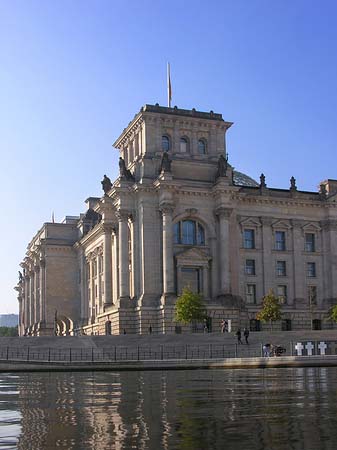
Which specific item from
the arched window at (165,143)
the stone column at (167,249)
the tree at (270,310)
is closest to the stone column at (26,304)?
the arched window at (165,143)

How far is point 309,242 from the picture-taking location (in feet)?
302

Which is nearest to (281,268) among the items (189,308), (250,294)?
(250,294)

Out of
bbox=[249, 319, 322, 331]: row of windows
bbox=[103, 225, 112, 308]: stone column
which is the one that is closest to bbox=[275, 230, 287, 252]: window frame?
bbox=[249, 319, 322, 331]: row of windows

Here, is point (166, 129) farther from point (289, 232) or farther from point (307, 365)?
point (307, 365)

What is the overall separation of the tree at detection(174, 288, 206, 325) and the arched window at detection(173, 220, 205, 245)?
9896 millimetres

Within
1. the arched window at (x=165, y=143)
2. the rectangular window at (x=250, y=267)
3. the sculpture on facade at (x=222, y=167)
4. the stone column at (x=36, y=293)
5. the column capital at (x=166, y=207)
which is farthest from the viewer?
the stone column at (x=36, y=293)

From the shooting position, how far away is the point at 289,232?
90.6 m

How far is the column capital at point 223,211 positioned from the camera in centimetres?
8350

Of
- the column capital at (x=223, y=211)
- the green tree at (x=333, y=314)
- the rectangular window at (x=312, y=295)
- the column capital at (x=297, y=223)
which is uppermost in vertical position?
the column capital at (x=223, y=211)

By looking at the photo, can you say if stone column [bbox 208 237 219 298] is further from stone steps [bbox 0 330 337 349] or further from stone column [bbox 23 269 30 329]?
stone column [bbox 23 269 30 329]

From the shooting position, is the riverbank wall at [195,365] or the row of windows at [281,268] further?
the row of windows at [281,268]

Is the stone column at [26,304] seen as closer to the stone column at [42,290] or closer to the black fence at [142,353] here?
the stone column at [42,290]

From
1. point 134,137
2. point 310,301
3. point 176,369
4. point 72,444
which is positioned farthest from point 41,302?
point 72,444

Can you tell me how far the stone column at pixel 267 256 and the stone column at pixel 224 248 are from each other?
6948mm
